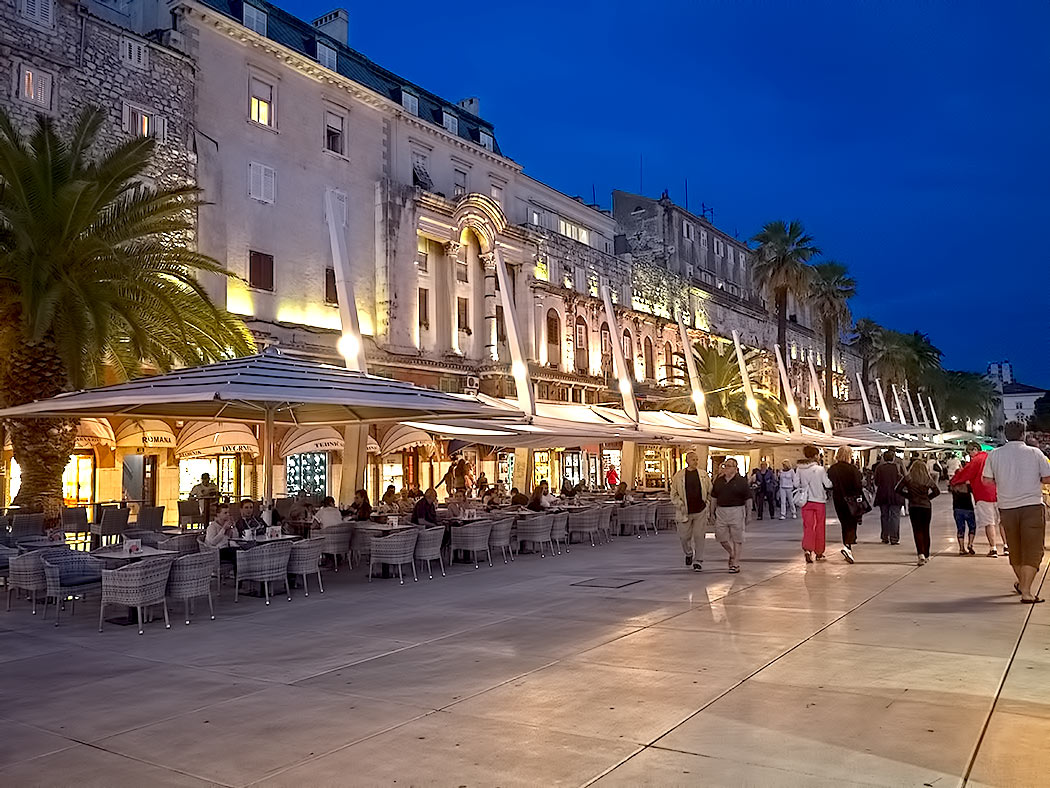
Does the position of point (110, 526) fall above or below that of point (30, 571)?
above

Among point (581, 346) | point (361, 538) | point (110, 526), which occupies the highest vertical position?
point (581, 346)

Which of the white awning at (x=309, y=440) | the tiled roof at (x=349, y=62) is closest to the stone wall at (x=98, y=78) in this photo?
the tiled roof at (x=349, y=62)

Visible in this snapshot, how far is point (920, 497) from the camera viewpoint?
14164 millimetres

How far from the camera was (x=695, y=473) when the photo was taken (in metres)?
13.8

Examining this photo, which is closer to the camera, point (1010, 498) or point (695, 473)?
point (1010, 498)

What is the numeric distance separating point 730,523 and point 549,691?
771 cm

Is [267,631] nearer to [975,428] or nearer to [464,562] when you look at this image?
[464,562]

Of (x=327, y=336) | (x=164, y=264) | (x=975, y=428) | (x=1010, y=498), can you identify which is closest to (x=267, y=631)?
(x=1010, y=498)

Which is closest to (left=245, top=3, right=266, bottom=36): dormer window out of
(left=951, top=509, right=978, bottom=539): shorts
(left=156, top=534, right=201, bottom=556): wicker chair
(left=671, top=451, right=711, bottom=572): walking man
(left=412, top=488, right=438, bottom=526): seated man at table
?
(left=412, top=488, right=438, bottom=526): seated man at table

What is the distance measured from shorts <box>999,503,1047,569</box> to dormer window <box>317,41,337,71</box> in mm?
25823

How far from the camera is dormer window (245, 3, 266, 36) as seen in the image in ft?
87.7

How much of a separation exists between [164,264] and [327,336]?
1045cm

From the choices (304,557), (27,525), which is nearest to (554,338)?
(27,525)

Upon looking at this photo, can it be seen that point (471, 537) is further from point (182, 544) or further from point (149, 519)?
point (149, 519)
